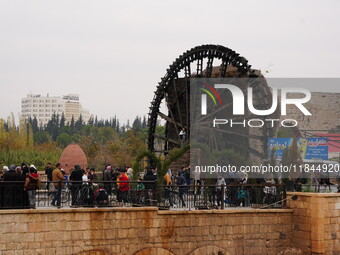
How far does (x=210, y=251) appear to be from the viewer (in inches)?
562

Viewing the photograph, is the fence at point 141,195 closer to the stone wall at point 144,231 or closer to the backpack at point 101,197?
the backpack at point 101,197

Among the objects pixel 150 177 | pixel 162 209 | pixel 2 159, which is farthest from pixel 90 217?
pixel 2 159

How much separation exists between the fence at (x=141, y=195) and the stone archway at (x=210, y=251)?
0.96 metres

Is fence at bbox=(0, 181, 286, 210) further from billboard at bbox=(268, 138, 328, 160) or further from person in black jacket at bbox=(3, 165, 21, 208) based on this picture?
billboard at bbox=(268, 138, 328, 160)

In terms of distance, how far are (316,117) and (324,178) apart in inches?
524

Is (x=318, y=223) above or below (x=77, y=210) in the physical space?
below

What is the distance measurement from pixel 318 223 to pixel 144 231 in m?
3.93

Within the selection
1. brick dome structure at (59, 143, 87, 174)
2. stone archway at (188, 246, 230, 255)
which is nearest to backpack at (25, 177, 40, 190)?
stone archway at (188, 246, 230, 255)

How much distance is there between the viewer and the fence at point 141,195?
13.1 metres

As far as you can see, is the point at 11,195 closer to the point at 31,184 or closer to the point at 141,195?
the point at 31,184

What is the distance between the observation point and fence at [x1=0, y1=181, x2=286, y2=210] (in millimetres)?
13102
